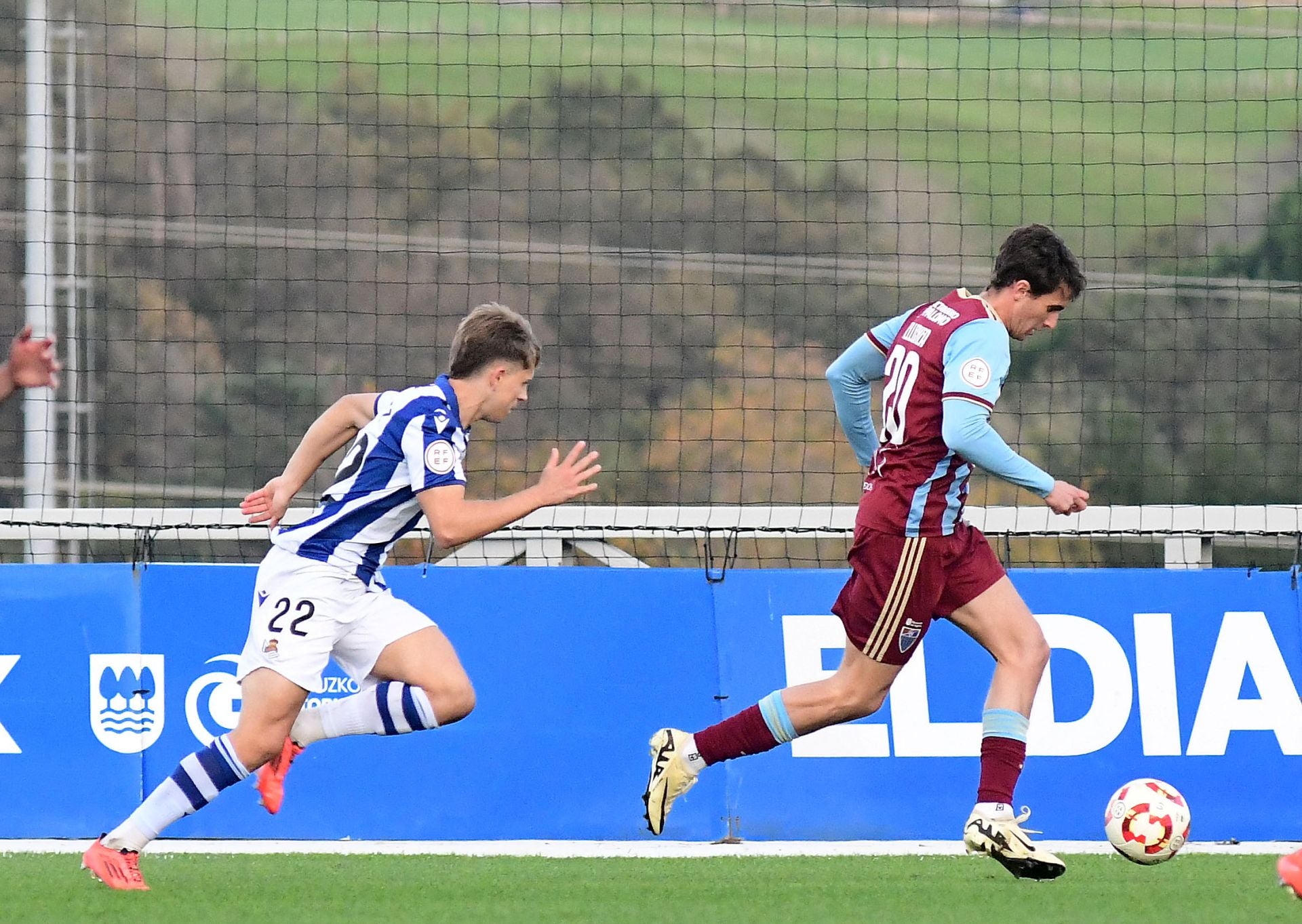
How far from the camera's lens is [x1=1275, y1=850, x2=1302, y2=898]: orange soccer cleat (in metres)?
4.54

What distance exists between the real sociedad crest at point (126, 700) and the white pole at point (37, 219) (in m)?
1.72

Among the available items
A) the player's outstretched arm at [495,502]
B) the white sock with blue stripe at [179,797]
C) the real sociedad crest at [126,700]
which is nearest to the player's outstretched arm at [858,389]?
the player's outstretched arm at [495,502]

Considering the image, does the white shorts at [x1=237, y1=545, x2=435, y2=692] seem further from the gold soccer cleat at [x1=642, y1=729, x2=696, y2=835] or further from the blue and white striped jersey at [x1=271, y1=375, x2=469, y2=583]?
the gold soccer cleat at [x1=642, y1=729, x2=696, y2=835]

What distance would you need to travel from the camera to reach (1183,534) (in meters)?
7.52

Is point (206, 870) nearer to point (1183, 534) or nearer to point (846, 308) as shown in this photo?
point (1183, 534)

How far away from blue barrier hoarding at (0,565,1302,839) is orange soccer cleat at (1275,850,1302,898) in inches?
99.5

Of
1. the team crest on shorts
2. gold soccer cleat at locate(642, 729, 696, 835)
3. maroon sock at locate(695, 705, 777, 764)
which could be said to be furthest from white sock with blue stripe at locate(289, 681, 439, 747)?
the team crest on shorts

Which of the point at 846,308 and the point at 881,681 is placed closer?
the point at 881,681

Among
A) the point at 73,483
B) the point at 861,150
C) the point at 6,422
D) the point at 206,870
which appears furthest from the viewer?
the point at 861,150

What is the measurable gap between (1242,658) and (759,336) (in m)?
15.2

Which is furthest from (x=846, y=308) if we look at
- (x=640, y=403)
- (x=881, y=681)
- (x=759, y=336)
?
(x=881, y=681)

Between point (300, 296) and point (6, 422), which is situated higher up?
point (300, 296)

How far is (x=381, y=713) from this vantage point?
216 inches

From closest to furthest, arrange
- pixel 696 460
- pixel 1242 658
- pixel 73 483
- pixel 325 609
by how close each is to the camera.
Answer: pixel 325 609
pixel 1242 658
pixel 73 483
pixel 696 460
